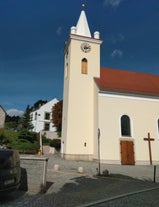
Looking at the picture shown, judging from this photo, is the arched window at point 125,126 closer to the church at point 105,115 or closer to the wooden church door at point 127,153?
the church at point 105,115

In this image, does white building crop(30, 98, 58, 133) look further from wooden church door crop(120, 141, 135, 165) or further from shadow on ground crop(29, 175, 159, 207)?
shadow on ground crop(29, 175, 159, 207)

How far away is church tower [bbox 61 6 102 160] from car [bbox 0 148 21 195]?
15698 mm

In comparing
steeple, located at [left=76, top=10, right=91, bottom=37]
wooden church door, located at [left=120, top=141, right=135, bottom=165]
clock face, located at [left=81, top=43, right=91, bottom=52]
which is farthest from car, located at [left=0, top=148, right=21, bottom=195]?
steeple, located at [left=76, top=10, right=91, bottom=37]

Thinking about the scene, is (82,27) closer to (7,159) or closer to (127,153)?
(127,153)

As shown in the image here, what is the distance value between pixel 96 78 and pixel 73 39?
5407 millimetres

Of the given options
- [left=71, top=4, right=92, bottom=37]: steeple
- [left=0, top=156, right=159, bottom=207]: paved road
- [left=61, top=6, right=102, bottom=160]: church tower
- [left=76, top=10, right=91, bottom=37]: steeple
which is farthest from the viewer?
[left=76, top=10, right=91, bottom=37]: steeple

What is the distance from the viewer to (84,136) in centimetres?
2311

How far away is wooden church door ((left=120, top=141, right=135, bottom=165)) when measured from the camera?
21.4 meters

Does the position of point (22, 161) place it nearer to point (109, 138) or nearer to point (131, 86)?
point (109, 138)

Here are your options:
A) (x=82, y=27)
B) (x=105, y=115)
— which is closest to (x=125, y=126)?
(x=105, y=115)

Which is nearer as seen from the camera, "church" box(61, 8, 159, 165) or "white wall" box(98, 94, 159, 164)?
"white wall" box(98, 94, 159, 164)

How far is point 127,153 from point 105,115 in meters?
4.27

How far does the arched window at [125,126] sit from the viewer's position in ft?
73.8

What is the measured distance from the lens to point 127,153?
21.7 m
